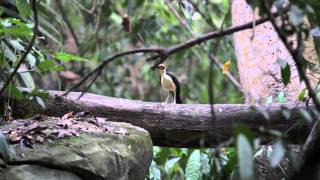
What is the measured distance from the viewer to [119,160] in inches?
108

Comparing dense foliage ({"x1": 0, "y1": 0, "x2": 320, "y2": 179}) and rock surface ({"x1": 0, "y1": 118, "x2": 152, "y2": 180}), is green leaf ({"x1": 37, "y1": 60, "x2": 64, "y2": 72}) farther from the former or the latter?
rock surface ({"x1": 0, "y1": 118, "x2": 152, "y2": 180})

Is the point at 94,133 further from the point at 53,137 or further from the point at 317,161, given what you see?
the point at 317,161

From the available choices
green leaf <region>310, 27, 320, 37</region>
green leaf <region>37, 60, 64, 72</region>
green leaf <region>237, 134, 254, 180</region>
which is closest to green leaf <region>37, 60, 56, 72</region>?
green leaf <region>37, 60, 64, 72</region>

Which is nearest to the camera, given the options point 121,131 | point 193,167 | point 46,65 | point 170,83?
point 121,131

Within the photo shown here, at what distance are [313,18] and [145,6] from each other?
4971 millimetres

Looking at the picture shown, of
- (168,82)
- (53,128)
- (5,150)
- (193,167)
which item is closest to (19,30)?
(53,128)

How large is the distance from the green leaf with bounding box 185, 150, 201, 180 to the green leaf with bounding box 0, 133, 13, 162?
1289mm

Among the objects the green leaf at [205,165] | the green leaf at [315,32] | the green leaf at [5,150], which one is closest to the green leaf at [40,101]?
the green leaf at [5,150]

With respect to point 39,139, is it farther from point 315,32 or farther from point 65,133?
point 315,32

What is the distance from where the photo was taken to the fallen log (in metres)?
3.08

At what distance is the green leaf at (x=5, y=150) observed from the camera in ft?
8.29

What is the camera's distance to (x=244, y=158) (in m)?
1.55

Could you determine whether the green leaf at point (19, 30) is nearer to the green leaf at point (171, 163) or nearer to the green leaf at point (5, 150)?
the green leaf at point (5, 150)

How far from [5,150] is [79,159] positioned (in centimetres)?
32
